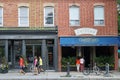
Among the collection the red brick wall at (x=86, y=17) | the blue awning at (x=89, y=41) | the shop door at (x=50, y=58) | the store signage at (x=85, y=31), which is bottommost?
the shop door at (x=50, y=58)

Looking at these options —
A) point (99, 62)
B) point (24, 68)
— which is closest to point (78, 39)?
point (99, 62)

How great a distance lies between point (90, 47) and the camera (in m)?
35.4

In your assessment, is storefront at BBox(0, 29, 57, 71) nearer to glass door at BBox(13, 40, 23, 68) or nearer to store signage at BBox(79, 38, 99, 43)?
glass door at BBox(13, 40, 23, 68)

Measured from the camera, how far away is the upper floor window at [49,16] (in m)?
34.2

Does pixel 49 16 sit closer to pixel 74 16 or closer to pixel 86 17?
pixel 74 16

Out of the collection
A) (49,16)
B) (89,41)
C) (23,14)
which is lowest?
(89,41)

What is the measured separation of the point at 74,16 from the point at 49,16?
8.66ft

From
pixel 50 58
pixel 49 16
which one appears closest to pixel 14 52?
pixel 50 58

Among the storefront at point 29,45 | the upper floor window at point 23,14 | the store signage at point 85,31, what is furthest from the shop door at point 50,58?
the upper floor window at point 23,14

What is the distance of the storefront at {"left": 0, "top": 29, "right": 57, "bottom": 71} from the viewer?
3353cm

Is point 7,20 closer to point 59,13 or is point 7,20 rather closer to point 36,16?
point 36,16

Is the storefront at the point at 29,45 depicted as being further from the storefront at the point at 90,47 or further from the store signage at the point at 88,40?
the store signage at the point at 88,40

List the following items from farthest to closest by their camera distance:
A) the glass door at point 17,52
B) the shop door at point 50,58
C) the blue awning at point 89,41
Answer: the glass door at point 17,52 < the shop door at point 50,58 < the blue awning at point 89,41

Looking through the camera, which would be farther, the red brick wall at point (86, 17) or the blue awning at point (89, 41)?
the red brick wall at point (86, 17)
